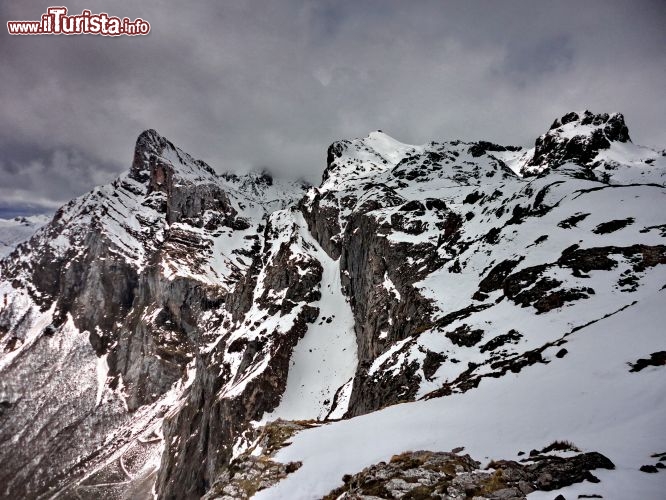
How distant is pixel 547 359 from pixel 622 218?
98.7ft

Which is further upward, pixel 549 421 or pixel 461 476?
pixel 549 421

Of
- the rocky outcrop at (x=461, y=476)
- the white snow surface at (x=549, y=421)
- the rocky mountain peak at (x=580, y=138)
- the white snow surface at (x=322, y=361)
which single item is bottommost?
the rocky outcrop at (x=461, y=476)

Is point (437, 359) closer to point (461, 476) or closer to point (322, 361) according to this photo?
point (461, 476)

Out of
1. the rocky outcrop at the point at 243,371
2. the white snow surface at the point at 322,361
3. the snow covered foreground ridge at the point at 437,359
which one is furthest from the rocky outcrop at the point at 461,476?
the rocky outcrop at the point at 243,371

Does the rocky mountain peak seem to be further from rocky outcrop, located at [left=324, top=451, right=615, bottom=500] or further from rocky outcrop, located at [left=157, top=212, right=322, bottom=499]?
rocky outcrop, located at [left=324, top=451, right=615, bottom=500]

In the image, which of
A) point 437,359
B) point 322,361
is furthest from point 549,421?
point 322,361

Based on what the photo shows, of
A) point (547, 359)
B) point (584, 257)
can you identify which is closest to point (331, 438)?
point (547, 359)

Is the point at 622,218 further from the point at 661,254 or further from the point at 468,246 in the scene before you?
the point at 468,246

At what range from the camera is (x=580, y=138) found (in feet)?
530

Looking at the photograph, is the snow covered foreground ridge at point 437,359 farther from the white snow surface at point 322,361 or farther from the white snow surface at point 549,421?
the white snow surface at point 322,361

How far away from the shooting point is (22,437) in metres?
170

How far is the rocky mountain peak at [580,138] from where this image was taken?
159 metres

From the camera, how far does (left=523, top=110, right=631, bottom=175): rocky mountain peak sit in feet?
520

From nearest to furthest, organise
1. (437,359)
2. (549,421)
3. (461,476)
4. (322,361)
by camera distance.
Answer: (461,476) → (549,421) → (437,359) → (322,361)
